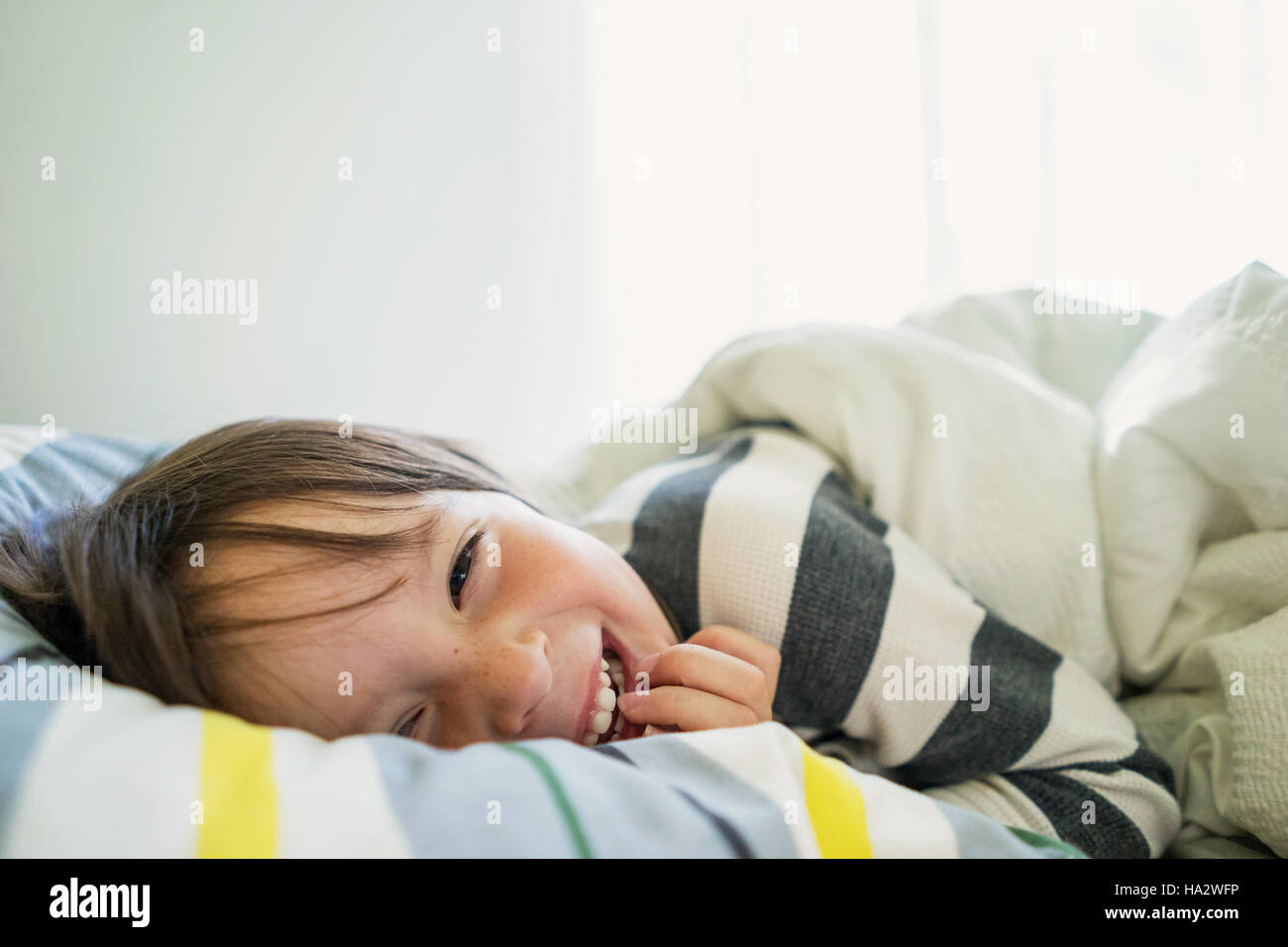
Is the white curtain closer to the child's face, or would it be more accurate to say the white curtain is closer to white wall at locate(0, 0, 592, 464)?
white wall at locate(0, 0, 592, 464)

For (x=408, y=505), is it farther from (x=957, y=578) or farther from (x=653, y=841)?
(x=957, y=578)

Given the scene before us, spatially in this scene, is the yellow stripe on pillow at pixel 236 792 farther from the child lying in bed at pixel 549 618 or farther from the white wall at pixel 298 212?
the white wall at pixel 298 212

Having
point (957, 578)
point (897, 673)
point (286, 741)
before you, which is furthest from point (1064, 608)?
point (286, 741)

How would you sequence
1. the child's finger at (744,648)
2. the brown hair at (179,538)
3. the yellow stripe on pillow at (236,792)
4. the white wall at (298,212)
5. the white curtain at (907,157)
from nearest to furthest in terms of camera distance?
the yellow stripe on pillow at (236,792) < the brown hair at (179,538) < the child's finger at (744,648) < the white wall at (298,212) < the white curtain at (907,157)

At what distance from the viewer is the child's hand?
1.73ft

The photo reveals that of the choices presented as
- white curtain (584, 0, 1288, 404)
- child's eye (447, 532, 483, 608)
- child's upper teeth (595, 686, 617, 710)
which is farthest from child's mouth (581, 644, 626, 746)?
white curtain (584, 0, 1288, 404)

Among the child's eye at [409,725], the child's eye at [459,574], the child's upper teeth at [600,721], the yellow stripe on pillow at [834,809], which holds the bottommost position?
the child's upper teeth at [600,721]

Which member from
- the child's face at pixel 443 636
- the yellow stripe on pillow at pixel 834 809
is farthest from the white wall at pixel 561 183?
the yellow stripe on pillow at pixel 834 809

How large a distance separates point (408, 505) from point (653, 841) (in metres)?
0.33

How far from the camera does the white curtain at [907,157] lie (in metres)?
1.29

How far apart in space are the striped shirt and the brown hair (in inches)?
9.3

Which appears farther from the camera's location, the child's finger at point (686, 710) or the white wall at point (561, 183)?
the white wall at point (561, 183)

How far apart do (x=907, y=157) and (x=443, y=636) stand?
1.35 meters

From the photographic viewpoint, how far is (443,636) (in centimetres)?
52
